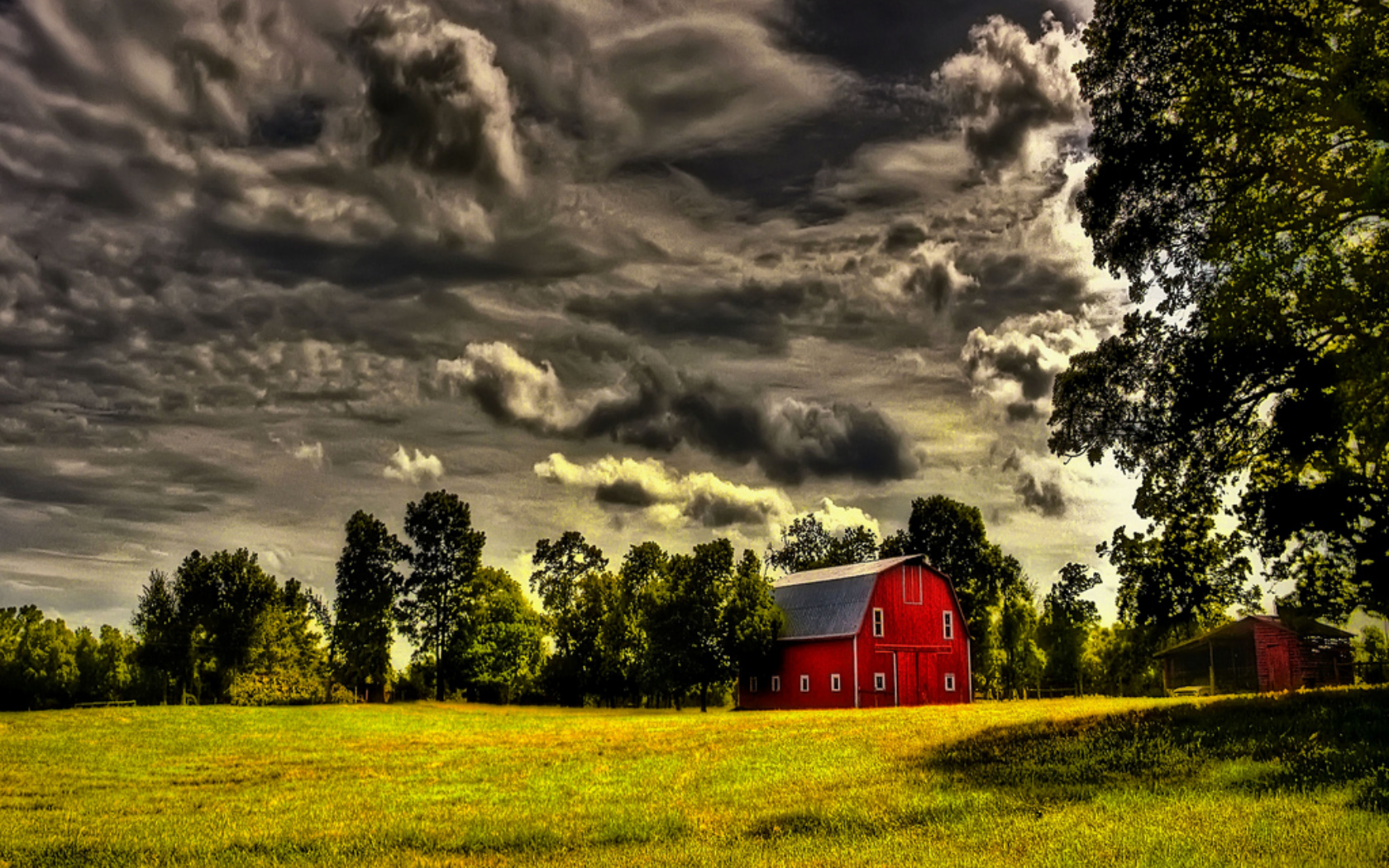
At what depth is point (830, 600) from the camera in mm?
63969

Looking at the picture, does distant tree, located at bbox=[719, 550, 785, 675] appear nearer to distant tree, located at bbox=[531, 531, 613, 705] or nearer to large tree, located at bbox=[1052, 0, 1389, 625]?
distant tree, located at bbox=[531, 531, 613, 705]

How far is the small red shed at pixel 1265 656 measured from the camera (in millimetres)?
57969

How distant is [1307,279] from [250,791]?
22.3m

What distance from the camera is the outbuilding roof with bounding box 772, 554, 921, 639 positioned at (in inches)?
2397

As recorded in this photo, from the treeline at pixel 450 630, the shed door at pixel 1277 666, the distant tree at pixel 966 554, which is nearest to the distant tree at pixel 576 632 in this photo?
the treeline at pixel 450 630

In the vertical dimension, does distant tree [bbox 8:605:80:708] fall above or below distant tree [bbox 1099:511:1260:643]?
below

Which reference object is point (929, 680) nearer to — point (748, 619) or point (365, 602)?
point (748, 619)

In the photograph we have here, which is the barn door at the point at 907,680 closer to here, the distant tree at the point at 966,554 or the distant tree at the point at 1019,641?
the distant tree at the point at 966,554

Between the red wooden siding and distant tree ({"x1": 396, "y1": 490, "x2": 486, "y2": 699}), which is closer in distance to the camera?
the red wooden siding

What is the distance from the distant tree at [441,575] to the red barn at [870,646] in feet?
80.8

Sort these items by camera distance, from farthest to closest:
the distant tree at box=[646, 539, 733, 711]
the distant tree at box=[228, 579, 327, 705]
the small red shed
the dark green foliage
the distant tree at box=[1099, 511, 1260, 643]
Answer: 1. the dark green foliage
2. the distant tree at box=[228, 579, 327, 705]
3. the distant tree at box=[646, 539, 733, 711]
4. the small red shed
5. the distant tree at box=[1099, 511, 1260, 643]

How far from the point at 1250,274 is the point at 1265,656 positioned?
2207 inches

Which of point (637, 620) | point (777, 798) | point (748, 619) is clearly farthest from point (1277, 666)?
point (777, 798)

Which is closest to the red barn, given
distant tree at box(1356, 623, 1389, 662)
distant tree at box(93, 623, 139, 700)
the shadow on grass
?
distant tree at box(1356, 623, 1389, 662)
